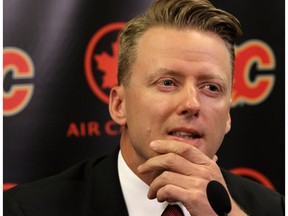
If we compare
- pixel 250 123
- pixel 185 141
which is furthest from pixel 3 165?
pixel 250 123

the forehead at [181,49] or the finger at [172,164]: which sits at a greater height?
the forehead at [181,49]

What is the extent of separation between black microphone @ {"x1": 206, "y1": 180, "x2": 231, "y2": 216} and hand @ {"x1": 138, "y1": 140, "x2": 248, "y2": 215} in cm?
21

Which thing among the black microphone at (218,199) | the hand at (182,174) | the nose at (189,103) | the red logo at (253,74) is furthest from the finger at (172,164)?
the red logo at (253,74)

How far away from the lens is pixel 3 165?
2.08 meters

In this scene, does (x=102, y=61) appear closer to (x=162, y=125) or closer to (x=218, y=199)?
(x=162, y=125)

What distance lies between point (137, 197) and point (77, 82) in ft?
1.77

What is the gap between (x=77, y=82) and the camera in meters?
2.11

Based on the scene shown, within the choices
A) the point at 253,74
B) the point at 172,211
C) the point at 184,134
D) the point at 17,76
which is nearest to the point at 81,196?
the point at 172,211

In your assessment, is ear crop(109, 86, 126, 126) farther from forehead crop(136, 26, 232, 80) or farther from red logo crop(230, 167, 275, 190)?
red logo crop(230, 167, 275, 190)

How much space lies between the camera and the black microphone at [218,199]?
4.38 feet

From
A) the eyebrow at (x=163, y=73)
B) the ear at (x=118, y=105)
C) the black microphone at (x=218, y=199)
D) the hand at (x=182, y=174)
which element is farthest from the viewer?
the ear at (x=118, y=105)

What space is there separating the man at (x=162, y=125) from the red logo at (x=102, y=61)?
0.25 m

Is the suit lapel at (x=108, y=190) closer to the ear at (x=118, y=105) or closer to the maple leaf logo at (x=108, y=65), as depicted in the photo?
the ear at (x=118, y=105)

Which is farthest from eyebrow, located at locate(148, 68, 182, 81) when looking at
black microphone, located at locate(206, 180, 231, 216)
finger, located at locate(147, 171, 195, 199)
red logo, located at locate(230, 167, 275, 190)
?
red logo, located at locate(230, 167, 275, 190)
